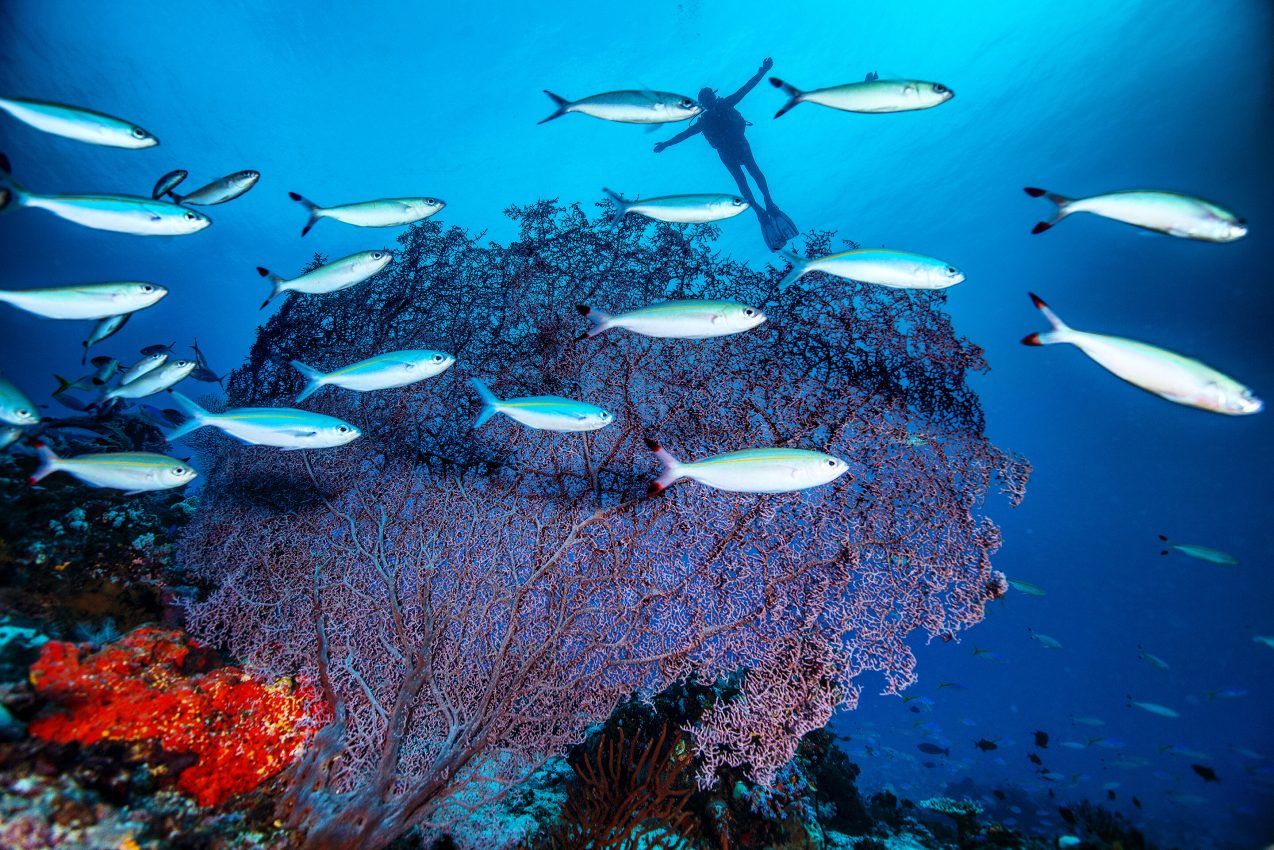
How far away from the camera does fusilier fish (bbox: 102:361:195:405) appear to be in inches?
139

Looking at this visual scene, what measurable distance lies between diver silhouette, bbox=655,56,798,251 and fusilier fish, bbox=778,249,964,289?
9747 mm

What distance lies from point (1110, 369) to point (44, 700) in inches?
194

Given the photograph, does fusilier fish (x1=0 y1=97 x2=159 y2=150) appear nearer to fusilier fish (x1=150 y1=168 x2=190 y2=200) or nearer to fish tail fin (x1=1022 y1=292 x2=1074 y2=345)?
fusilier fish (x1=150 y1=168 x2=190 y2=200)

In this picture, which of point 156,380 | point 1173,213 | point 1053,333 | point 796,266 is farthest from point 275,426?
point 1173,213

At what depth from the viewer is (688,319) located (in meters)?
2.62

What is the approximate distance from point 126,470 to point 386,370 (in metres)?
1.45

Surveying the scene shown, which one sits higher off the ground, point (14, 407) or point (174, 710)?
point (14, 407)

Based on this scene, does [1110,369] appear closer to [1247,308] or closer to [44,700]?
[44,700]

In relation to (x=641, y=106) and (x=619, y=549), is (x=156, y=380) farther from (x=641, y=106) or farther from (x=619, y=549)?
(x=641, y=106)

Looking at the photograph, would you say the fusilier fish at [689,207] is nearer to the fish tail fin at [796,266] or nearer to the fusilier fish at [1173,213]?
the fish tail fin at [796,266]

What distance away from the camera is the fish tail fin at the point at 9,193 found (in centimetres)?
236

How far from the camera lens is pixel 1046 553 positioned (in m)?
64.0

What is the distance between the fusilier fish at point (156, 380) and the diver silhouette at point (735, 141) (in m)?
10.7

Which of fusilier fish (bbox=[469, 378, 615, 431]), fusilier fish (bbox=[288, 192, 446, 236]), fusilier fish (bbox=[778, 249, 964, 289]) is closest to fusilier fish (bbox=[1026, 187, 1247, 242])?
fusilier fish (bbox=[778, 249, 964, 289])
